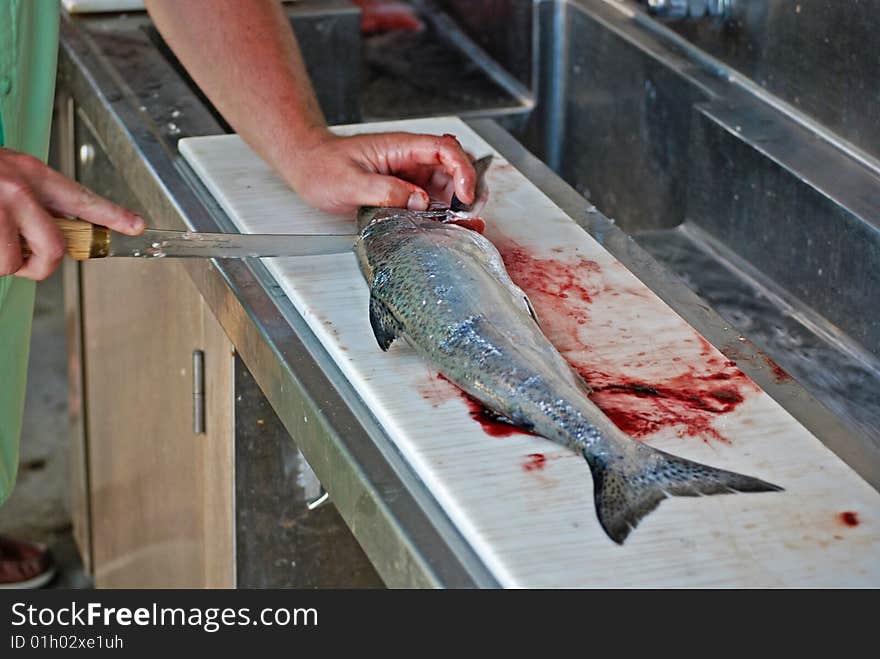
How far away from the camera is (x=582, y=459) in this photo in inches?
48.9

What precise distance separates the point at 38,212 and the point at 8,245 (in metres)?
0.04

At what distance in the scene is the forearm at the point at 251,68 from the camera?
1.79 meters

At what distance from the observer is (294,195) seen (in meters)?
1.79

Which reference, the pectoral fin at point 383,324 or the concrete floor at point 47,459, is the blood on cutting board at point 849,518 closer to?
the pectoral fin at point 383,324

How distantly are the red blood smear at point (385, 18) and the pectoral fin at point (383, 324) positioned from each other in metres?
1.71

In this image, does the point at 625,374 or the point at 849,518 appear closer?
the point at 849,518

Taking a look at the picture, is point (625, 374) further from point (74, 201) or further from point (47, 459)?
point (47, 459)

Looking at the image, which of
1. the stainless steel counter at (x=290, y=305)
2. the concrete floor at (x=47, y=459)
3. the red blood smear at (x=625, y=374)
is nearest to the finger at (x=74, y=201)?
the stainless steel counter at (x=290, y=305)

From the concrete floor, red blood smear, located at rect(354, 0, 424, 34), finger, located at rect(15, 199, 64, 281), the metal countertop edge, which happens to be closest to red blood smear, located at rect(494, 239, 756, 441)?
the metal countertop edge

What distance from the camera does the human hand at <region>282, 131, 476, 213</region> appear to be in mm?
1633

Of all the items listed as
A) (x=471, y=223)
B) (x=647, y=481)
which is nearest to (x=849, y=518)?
(x=647, y=481)

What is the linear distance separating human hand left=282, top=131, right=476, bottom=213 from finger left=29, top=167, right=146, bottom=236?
33cm

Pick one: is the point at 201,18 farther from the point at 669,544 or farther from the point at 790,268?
the point at 669,544

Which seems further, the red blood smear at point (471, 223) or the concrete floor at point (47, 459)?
the concrete floor at point (47, 459)
